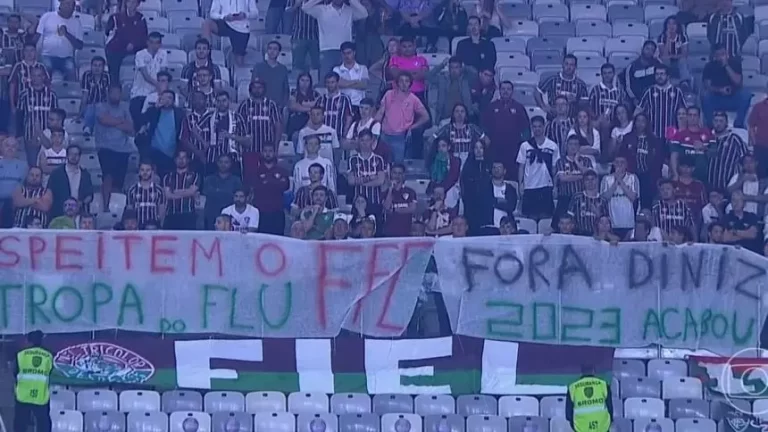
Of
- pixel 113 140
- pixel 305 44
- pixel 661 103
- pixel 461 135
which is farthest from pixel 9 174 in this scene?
pixel 661 103

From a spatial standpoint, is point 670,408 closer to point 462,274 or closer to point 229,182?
point 462,274

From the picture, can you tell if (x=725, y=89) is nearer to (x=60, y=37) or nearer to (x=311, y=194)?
(x=311, y=194)

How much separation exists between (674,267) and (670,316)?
1.41 ft

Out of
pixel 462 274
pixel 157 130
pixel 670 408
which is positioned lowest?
pixel 670 408

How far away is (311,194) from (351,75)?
2126mm

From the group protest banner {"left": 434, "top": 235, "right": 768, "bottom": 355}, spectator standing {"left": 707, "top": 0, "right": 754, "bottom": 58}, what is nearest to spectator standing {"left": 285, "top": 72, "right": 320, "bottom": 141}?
protest banner {"left": 434, "top": 235, "right": 768, "bottom": 355}

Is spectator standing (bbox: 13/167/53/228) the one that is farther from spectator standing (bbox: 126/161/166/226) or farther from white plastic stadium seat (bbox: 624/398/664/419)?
white plastic stadium seat (bbox: 624/398/664/419)

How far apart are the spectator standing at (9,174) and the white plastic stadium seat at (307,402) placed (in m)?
3.24

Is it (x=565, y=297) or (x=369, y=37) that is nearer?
(x=565, y=297)

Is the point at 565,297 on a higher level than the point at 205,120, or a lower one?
lower

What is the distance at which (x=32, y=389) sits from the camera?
18125mm

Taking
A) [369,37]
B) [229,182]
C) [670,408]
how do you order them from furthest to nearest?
1. [369,37]
2. [229,182]
3. [670,408]

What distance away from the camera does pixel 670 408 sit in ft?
61.5

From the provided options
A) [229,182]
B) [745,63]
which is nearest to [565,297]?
[229,182]
